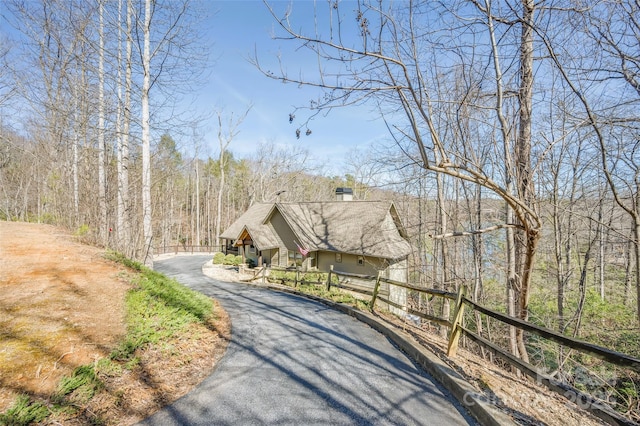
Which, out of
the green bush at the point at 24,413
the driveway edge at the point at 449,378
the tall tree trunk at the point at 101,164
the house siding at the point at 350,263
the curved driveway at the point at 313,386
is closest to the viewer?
the green bush at the point at 24,413

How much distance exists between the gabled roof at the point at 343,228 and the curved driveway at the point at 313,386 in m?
10.2

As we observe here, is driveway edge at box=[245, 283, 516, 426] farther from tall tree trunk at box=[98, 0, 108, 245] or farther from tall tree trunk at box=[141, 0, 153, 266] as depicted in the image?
tall tree trunk at box=[98, 0, 108, 245]

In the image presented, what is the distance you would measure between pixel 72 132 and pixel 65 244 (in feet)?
21.6

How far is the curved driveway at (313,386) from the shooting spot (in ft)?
10.0

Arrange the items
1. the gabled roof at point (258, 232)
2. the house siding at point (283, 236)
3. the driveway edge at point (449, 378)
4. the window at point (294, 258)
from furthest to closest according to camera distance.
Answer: the gabled roof at point (258, 232) < the house siding at point (283, 236) < the window at point (294, 258) < the driveway edge at point (449, 378)

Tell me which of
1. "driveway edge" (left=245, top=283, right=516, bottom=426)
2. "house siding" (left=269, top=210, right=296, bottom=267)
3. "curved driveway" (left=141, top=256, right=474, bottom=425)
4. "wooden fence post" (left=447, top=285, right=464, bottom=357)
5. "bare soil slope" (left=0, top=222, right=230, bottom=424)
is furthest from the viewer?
"house siding" (left=269, top=210, right=296, bottom=267)

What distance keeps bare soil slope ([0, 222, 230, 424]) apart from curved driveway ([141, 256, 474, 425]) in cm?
36

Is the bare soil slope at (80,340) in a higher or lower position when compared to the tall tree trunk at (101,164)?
lower

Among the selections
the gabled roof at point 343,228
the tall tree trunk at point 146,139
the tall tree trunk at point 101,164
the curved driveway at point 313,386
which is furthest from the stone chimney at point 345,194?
the curved driveway at point 313,386

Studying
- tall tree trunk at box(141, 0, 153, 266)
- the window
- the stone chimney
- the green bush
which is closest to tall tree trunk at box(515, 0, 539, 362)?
the green bush

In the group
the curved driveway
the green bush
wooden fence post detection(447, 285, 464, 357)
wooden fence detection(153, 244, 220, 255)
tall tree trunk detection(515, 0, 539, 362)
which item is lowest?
wooden fence detection(153, 244, 220, 255)

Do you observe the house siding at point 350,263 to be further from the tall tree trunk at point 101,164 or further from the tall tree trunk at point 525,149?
the tall tree trunk at point 101,164

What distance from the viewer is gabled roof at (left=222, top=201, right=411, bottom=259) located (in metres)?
16.0

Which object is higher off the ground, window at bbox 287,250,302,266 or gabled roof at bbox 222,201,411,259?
gabled roof at bbox 222,201,411,259
